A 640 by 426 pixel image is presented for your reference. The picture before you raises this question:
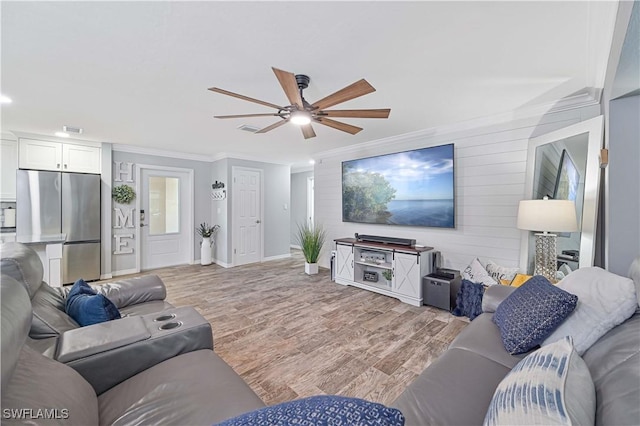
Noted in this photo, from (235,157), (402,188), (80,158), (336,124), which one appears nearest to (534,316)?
(336,124)

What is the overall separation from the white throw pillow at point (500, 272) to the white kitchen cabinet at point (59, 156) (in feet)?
19.9

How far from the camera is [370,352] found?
2.36 m

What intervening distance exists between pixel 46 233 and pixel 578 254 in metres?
6.60

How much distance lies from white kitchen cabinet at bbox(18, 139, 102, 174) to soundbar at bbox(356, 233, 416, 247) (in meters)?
4.60

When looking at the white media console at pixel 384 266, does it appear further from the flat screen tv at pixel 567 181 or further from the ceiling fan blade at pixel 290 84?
the ceiling fan blade at pixel 290 84

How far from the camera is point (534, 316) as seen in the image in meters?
1.43

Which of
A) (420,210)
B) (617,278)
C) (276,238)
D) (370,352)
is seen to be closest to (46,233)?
→ (276,238)

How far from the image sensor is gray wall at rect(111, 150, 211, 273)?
493 cm

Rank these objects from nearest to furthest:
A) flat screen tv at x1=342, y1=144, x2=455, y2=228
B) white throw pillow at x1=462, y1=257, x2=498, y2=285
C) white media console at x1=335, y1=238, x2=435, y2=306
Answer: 1. white throw pillow at x1=462, y1=257, x2=498, y2=285
2. white media console at x1=335, y1=238, x2=435, y2=306
3. flat screen tv at x1=342, y1=144, x2=455, y2=228

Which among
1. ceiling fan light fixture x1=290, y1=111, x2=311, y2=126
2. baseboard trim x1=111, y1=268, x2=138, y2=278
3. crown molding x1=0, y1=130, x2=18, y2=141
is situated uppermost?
crown molding x1=0, y1=130, x2=18, y2=141

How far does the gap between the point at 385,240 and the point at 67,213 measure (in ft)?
16.2

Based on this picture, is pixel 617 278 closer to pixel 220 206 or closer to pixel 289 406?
pixel 289 406

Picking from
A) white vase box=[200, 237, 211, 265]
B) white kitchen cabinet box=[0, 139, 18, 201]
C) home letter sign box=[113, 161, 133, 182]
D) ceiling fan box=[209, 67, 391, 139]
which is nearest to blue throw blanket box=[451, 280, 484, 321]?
ceiling fan box=[209, 67, 391, 139]

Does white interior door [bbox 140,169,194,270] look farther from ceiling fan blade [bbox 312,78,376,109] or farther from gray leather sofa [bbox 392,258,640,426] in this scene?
gray leather sofa [bbox 392,258,640,426]
